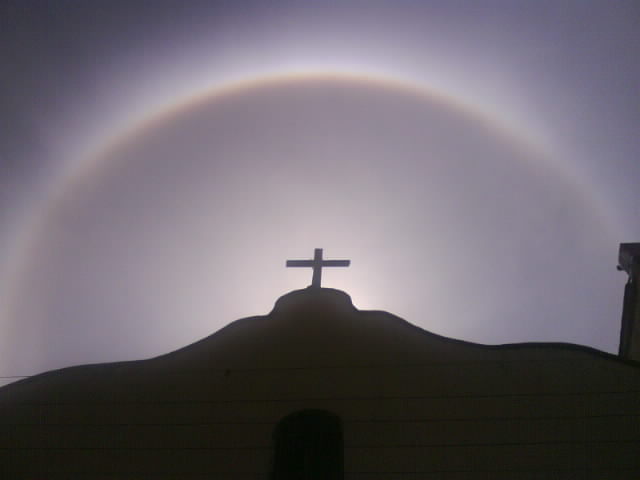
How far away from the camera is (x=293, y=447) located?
7305mm

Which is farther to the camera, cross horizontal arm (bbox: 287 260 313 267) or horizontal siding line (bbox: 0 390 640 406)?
cross horizontal arm (bbox: 287 260 313 267)

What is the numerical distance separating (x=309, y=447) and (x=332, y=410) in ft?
3.18

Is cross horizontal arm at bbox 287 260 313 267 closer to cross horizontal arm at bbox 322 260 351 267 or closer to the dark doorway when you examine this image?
cross horizontal arm at bbox 322 260 351 267

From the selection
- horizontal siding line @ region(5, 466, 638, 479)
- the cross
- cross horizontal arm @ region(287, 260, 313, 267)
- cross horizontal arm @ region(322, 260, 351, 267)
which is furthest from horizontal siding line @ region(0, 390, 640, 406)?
cross horizontal arm @ region(287, 260, 313, 267)

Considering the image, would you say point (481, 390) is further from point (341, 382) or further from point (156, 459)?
point (156, 459)

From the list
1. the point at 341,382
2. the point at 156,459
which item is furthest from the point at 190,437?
the point at 341,382

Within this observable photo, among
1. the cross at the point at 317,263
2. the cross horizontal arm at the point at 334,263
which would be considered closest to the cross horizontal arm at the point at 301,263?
the cross at the point at 317,263

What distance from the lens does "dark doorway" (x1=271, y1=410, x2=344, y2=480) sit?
6965mm

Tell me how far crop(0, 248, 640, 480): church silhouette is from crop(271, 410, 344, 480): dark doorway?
0.06 ft

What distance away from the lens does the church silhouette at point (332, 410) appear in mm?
7246

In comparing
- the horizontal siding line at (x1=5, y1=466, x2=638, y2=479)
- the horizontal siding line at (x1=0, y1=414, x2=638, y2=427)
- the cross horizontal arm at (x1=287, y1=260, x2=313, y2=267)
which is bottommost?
the horizontal siding line at (x1=5, y1=466, x2=638, y2=479)

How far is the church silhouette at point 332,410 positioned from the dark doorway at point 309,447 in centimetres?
2

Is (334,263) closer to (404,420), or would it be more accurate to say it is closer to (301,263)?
(301,263)

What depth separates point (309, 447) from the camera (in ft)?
23.9
